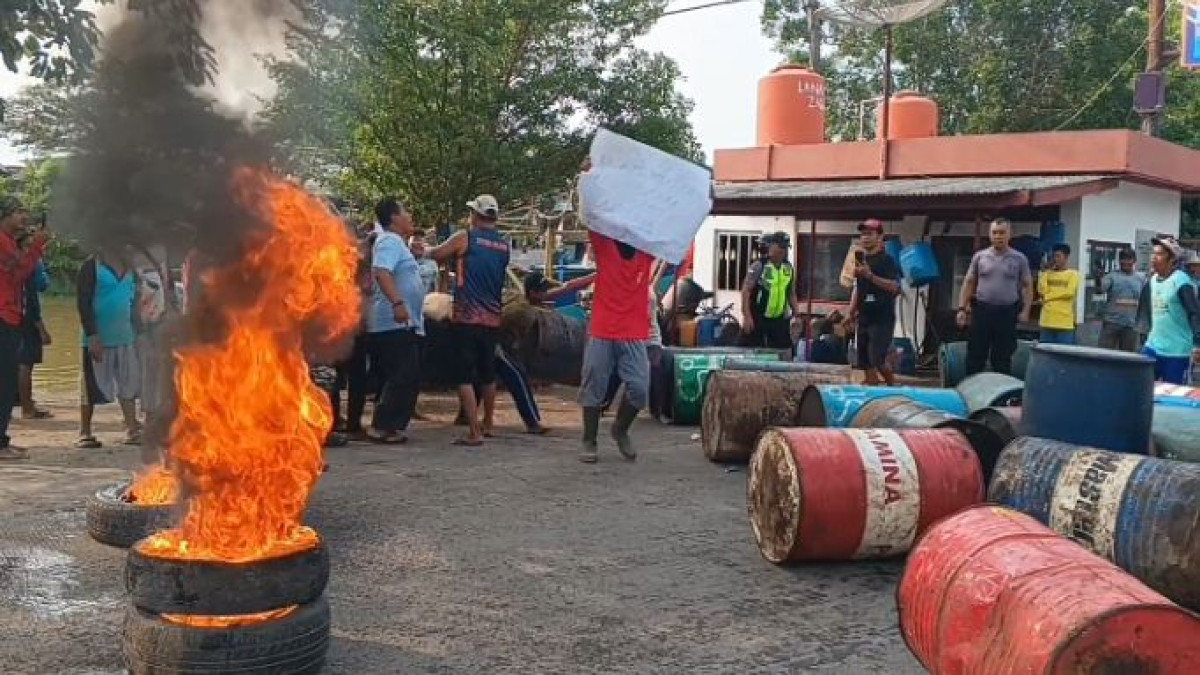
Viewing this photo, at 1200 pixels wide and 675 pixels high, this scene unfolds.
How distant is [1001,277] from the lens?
943cm

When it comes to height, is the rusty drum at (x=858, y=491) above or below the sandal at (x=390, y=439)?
above

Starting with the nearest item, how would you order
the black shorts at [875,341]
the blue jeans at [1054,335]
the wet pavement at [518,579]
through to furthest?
the wet pavement at [518,579]
the black shorts at [875,341]
the blue jeans at [1054,335]

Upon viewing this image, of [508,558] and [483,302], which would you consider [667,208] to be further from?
[508,558]

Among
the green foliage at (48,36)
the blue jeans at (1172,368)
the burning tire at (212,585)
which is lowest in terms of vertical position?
the burning tire at (212,585)

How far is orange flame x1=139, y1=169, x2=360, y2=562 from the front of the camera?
3752mm

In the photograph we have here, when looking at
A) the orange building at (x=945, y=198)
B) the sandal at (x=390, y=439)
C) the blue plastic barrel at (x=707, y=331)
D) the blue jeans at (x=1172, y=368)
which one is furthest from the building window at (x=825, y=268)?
the sandal at (x=390, y=439)

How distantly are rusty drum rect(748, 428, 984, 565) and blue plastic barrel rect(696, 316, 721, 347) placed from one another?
8.40 meters

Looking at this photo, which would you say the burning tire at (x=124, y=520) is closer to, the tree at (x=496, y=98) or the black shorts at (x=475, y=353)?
the black shorts at (x=475, y=353)

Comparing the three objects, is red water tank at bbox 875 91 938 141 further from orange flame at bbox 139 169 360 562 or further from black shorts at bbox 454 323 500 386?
orange flame at bbox 139 169 360 562

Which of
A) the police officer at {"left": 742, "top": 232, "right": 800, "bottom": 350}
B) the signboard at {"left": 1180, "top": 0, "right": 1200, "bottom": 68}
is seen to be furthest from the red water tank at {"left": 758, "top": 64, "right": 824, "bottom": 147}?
the police officer at {"left": 742, "top": 232, "right": 800, "bottom": 350}

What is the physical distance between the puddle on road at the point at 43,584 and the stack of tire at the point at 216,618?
1.10 m

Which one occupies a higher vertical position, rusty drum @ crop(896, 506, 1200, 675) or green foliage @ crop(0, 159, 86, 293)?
green foliage @ crop(0, 159, 86, 293)

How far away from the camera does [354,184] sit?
1527 cm

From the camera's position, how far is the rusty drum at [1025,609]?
278 centimetres
